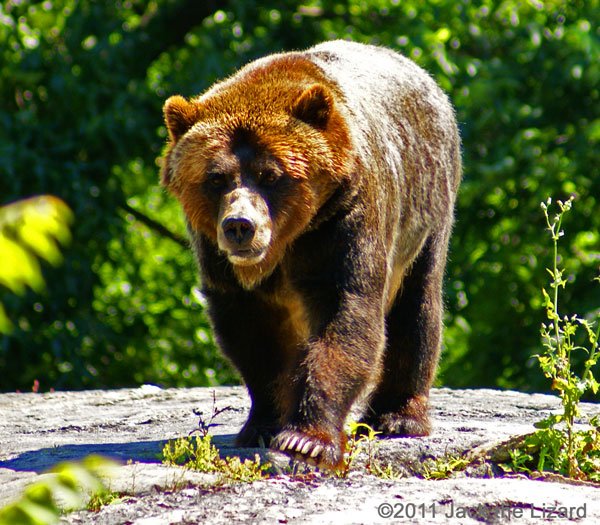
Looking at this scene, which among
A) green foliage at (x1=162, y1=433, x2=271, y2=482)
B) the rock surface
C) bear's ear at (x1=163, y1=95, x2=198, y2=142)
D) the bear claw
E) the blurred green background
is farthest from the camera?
the blurred green background

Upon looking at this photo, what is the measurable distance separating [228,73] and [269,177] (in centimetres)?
471

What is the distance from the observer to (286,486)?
122 inches

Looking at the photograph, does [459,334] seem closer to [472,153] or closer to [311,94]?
[472,153]

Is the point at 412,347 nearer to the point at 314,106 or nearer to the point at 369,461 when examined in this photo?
the point at 369,461

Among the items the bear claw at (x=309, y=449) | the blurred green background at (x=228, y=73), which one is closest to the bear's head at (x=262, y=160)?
the bear claw at (x=309, y=449)

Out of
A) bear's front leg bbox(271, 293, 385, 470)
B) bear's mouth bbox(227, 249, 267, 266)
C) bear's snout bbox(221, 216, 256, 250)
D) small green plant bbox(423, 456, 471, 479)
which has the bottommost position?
small green plant bbox(423, 456, 471, 479)

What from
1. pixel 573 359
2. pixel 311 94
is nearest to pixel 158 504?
pixel 311 94

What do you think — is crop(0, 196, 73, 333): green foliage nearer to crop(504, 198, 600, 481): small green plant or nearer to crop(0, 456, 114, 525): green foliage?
crop(0, 456, 114, 525): green foliage

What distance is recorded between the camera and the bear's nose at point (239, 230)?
11.9 feet

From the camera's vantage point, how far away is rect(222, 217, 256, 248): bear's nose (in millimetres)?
3623

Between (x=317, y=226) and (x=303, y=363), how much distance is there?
0.59 m

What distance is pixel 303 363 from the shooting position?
147 inches
